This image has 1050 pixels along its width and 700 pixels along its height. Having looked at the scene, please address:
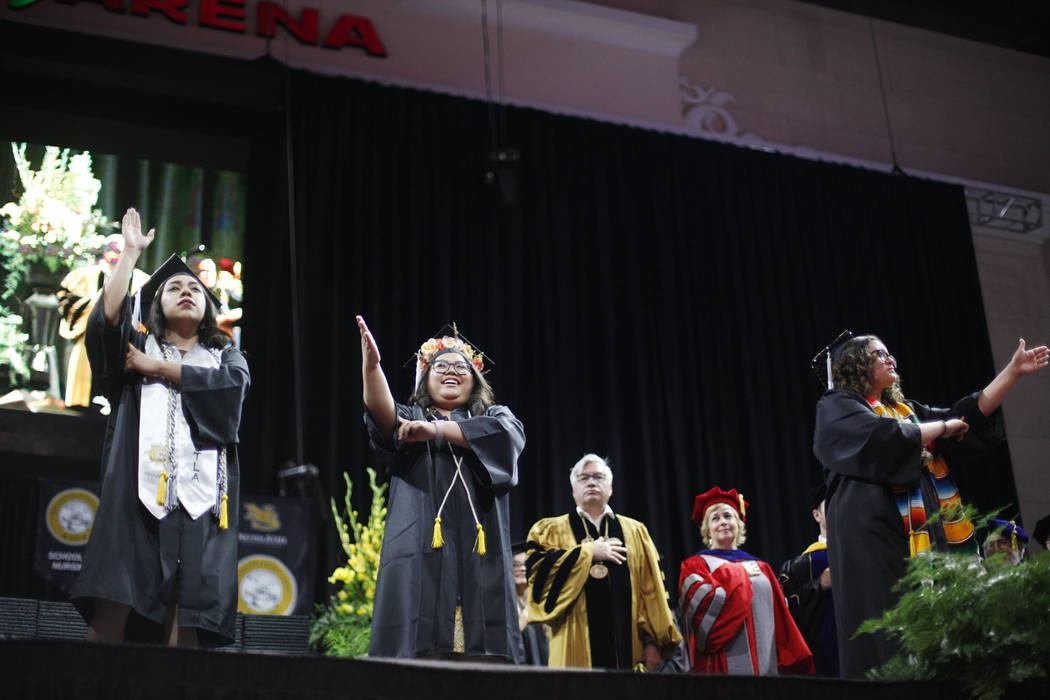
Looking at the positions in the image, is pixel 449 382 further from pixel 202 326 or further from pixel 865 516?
pixel 865 516

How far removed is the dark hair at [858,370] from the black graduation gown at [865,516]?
0.18m

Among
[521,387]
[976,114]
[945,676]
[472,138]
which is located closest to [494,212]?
[472,138]

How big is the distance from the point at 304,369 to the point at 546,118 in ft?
8.56

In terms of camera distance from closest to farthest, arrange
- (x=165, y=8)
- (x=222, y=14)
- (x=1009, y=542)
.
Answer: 1. (x=1009, y=542)
2. (x=165, y=8)
3. (x=222, y=14)

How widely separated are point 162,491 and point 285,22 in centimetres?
495

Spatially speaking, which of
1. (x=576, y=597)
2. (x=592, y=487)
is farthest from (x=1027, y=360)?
(x=576, y=597)

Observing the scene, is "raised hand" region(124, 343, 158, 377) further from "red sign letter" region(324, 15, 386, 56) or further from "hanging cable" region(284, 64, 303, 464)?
"red sign letter" region(324, 15, 386, 56)

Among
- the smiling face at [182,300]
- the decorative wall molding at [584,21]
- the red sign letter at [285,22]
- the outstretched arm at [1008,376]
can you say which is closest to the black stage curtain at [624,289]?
the red sign letter at [285,22]

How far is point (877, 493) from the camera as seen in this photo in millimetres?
3623

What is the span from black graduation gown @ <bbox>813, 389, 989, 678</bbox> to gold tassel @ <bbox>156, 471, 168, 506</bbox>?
2106 millimetres

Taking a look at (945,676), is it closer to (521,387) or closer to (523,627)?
(523,627)

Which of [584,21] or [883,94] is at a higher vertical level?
[584,21]

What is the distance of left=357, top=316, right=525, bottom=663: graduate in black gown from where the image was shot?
344 centimetres

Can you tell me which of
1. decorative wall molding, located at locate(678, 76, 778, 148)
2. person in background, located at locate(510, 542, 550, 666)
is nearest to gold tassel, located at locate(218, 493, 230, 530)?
person in background, located at locate(510, 542, 550, 666)
